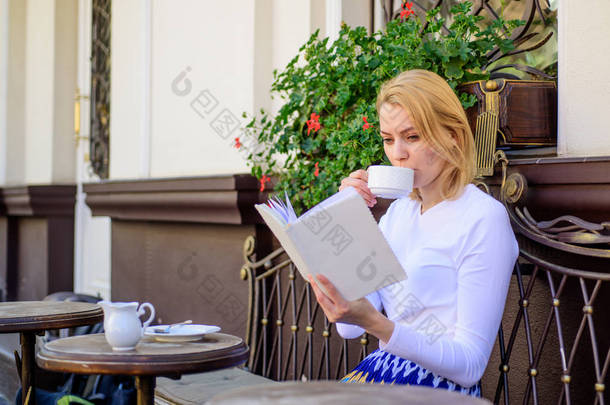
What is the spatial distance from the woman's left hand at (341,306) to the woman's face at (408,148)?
0.45 meters

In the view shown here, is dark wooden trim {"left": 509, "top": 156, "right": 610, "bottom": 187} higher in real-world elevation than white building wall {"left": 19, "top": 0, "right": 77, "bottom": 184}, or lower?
lower

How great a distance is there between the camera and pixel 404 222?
84.1 inches

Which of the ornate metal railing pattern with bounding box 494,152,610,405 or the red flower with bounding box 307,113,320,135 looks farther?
the red flower with bounding box 307,113,320,135

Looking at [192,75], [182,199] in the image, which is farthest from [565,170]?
[192,75]

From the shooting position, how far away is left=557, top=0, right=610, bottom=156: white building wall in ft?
6.84

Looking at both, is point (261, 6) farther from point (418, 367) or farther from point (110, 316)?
point (418, 367)

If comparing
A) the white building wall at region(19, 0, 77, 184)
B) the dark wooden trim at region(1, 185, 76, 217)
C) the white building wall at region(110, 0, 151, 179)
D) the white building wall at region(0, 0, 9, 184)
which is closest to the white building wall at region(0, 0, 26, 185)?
the white building wall at region(0, 0, 9, 184)

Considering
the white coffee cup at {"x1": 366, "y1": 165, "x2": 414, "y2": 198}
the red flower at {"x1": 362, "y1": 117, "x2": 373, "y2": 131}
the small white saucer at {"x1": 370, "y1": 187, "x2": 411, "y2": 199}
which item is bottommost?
the small white saucer at {"x1": 370, "y1": 187, "x2": 411, "y2": 199}

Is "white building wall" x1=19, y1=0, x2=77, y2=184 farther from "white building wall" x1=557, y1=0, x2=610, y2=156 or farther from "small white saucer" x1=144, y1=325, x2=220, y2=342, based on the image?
"white building wall" x1=557, y1=0, x2=610, y2=156

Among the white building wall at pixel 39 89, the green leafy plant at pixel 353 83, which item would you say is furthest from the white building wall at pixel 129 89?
the green leafy plant at pixel 353 83

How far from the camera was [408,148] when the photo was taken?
195 centimetres

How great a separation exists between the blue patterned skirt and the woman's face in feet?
1.61

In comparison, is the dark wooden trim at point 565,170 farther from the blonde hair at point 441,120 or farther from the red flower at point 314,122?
the red flower at point 314,122

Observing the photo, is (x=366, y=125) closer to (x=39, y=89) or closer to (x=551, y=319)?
(x=551, y=319)
